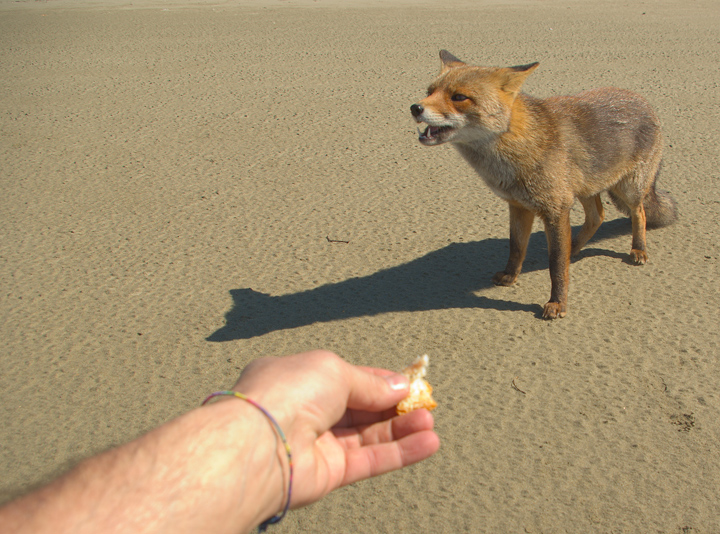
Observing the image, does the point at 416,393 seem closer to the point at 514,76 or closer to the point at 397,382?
the point at 397,382

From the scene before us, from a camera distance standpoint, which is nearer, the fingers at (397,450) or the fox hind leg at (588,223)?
the fingers at (397,450)

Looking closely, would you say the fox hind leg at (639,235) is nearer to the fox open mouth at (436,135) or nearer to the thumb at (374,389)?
the fox open mouth at (436,135)

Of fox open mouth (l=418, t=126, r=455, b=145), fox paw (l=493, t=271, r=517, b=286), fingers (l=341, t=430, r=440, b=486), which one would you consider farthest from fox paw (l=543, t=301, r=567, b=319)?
fingers (l=341, t=430, r=440, b=486)

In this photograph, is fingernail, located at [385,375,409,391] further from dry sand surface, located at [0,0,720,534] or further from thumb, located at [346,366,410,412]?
dry sand surface, located at [0,0,720,534]

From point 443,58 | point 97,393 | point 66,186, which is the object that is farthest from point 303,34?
point 97,393

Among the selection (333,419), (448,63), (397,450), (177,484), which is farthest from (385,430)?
(448,63)

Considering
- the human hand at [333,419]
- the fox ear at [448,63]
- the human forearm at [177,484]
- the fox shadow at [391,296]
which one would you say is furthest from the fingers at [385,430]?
the fox ear at [448,63]

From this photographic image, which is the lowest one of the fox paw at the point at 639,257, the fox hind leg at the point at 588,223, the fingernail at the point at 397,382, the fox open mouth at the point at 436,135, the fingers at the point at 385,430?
the fox paw at the point at 639,257
